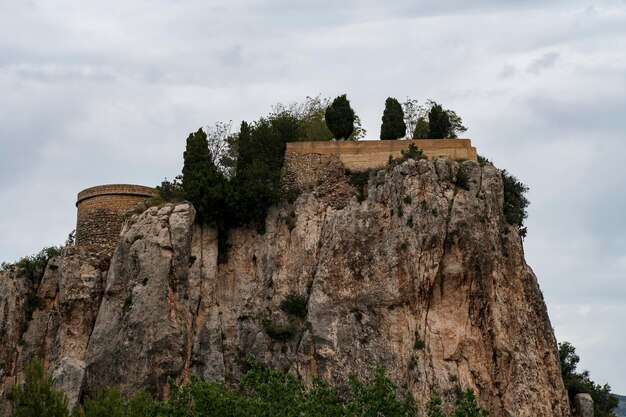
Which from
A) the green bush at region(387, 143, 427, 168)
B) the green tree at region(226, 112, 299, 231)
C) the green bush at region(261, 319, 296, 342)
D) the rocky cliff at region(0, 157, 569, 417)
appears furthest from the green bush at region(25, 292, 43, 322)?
the green bush at region(387, 143, 427, 168)

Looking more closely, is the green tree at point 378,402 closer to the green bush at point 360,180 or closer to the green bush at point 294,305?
the green bush at point 294,305

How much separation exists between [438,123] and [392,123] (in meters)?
1.84

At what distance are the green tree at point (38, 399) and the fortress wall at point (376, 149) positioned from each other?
61.1 feet

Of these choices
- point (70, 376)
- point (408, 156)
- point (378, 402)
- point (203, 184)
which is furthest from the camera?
point (203, 184)

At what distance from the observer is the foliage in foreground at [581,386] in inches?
2028

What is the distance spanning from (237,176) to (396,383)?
1079cm

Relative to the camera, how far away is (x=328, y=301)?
1804 inches

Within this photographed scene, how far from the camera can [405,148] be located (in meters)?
49.8

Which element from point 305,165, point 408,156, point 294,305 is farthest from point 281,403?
point 305,165

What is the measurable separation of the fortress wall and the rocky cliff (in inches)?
33.5

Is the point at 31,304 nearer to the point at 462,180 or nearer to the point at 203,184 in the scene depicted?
the point at 203,184

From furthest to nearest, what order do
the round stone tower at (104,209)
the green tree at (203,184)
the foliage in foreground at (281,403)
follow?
the round stone tower at (104,209)
the green tree at (203,184)
the foliage in foreground at (281,403)

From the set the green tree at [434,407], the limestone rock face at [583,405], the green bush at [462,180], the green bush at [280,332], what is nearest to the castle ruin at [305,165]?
the green bush at [462,180]

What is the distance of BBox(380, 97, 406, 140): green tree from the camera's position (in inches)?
2013
